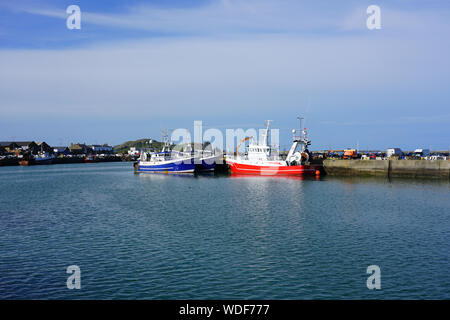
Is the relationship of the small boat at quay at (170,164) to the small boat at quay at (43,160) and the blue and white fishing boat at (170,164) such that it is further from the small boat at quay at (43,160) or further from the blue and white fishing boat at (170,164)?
the small boat at quay at (43,160)

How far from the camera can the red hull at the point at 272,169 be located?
73.6 meters

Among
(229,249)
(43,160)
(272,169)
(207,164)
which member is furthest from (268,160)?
(43,160)

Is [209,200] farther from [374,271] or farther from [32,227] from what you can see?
[374,271]

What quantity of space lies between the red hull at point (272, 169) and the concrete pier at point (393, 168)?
5.57 meters

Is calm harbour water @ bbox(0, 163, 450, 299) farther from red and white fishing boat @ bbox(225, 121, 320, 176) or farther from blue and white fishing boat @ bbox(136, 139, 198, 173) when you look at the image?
blue and white fishing boat @ bbox(136, 139, 198, 173)


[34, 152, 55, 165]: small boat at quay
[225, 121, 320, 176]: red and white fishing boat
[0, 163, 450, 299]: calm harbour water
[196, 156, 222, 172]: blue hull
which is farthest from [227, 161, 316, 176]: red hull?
[34, 152, 55, 165]: small boat at quay

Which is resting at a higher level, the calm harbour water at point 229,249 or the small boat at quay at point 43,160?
the small boat at quay at point 43,160

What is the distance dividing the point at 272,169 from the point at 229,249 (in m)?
55.5

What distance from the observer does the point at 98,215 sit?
3384 centimetres

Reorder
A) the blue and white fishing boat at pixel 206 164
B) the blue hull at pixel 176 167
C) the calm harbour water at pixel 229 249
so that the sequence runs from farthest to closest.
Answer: the blue and white fishing boat at pixel 206 164 → the blue hull at pixel 176 167 → the calm harbour water at pixel 229 249

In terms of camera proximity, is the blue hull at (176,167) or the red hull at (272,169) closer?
the red hull at (272,169)

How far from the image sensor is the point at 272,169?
250 feet

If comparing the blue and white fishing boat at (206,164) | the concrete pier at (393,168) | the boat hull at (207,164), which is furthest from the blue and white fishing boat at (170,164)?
the concrete pier at (393,168)

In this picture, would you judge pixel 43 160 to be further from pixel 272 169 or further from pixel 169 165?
pixel 272 169
